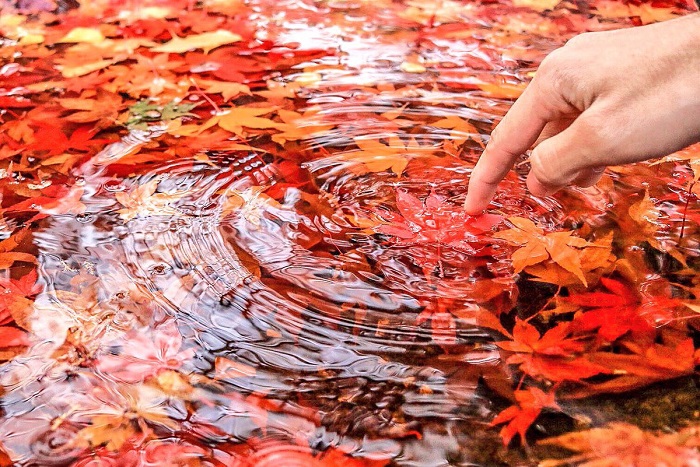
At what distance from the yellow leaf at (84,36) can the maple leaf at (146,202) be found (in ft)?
2.48

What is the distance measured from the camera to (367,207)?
1.14 meters

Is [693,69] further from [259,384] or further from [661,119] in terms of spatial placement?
[259,384]

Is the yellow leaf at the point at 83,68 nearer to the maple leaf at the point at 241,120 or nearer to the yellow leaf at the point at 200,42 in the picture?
the yellow leaf at the point at 200,42

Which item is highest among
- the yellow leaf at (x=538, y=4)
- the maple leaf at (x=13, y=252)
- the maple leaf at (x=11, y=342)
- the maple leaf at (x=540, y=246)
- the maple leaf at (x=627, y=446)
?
the yellow leaf at (x=538, y=4)

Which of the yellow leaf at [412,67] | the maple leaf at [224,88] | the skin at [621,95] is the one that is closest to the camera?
the skin at [621,95]

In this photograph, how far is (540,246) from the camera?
104cm

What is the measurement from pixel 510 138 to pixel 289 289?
386 mm

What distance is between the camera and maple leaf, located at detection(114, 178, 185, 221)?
1118 millimetres

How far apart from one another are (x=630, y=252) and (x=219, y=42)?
1172 millimetres

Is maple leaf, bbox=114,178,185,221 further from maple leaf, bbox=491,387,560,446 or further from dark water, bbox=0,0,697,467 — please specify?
maple leaf, bbox=491,387,560,446

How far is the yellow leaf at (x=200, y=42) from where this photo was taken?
167 cm

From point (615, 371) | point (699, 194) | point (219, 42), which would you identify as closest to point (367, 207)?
point (615, 371)

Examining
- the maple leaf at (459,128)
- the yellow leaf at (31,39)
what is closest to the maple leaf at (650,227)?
the maple leaf at (459,128)

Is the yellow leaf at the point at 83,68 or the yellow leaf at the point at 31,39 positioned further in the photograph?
the yellow leaf at the point at 31,39
